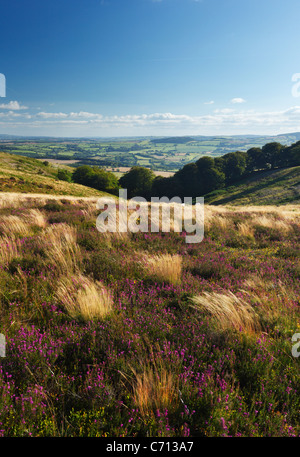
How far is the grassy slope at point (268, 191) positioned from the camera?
48.3 m

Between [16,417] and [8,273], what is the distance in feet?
9.74

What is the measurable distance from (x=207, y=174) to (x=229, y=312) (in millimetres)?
78370

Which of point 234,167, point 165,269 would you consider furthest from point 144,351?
point 234,167

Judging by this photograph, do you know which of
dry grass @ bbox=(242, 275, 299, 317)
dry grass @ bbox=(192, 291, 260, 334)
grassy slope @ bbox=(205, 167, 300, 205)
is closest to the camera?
dry grass @ bbox=(192, 291, 260, 334)

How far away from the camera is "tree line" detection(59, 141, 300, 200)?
251 ft

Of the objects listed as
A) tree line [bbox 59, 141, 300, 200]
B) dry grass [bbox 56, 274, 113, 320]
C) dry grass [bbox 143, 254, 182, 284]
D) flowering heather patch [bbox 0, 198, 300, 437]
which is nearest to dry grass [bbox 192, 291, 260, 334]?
flowering heather patch [bbox 0, 198, 300, 437]

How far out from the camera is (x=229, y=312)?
325 centimetres

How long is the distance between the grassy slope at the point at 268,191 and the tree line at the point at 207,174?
785 centimetres

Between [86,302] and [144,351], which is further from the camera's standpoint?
[86,302]

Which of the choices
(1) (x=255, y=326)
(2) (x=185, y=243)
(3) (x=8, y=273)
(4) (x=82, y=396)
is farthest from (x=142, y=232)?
(4) (x=82, y=396)

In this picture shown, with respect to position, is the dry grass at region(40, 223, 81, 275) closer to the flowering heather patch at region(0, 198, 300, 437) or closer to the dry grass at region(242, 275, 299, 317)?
the flowering heather patch at region(0, 198, 300, 437)

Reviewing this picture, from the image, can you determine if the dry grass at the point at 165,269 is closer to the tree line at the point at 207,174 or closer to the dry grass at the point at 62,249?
A: the dry grass at the point at 62,249

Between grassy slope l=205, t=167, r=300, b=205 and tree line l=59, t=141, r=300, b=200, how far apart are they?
25.8 ft

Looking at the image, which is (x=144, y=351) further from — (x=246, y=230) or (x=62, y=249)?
(x=246, y=230)
